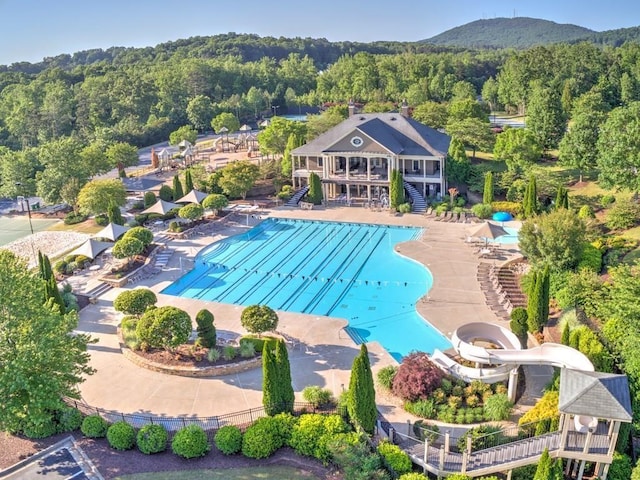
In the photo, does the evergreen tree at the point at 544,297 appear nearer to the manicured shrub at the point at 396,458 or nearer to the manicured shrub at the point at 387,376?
the manicured shrub at the point at 387,376

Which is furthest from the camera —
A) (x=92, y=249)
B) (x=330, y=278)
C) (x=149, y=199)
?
(x=149, y=199)

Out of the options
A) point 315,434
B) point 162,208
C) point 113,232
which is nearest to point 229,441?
point 315,434

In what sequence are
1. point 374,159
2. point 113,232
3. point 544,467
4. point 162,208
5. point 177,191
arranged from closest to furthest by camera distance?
1. point 544,467
2. point 113,232
3. point 162,208
4. point 177,191
5. point 374,159

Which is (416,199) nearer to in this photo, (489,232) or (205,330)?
(489,232)

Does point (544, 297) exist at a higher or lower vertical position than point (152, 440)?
higher

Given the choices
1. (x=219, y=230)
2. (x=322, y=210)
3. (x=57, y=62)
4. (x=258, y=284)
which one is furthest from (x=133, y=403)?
(x=57, y=62)

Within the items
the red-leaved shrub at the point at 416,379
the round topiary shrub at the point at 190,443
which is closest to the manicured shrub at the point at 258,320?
the red-leaved shrub at the point at 416,379
